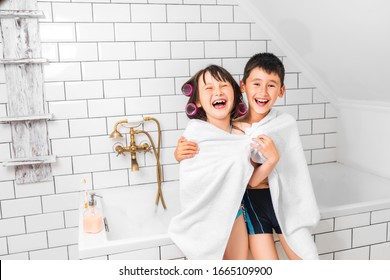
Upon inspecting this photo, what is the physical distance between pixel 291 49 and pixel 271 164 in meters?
1.16

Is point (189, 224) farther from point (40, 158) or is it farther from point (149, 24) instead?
point (149, 24)

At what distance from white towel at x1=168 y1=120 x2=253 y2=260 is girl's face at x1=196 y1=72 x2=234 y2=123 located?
0.06 m

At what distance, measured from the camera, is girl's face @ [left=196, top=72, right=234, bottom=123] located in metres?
1.35

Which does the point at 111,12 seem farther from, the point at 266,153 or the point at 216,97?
the point at 266,153

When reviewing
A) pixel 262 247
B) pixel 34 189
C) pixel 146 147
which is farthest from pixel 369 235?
pixel 34 189

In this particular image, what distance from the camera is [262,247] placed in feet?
4.65

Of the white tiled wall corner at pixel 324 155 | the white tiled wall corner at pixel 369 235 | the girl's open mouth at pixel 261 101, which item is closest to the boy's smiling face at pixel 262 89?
the girl's open mouth at pixel 261 101

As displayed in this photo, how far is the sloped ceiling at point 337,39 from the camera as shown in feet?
5.34

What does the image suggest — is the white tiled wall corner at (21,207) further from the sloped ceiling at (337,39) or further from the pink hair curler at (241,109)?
the sloped ceiling at (337,39)

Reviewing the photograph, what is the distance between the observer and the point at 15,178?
1955 mm

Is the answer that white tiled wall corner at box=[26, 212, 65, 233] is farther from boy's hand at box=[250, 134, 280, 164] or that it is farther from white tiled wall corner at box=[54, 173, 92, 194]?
boy's hand at box=[250, 134, 280, 164]

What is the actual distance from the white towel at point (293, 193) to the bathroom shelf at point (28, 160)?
1.05 metres

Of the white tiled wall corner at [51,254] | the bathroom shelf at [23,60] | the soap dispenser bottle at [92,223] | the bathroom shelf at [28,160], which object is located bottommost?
the white tiled wall corner at [51,254]

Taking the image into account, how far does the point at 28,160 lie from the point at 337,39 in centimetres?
156
